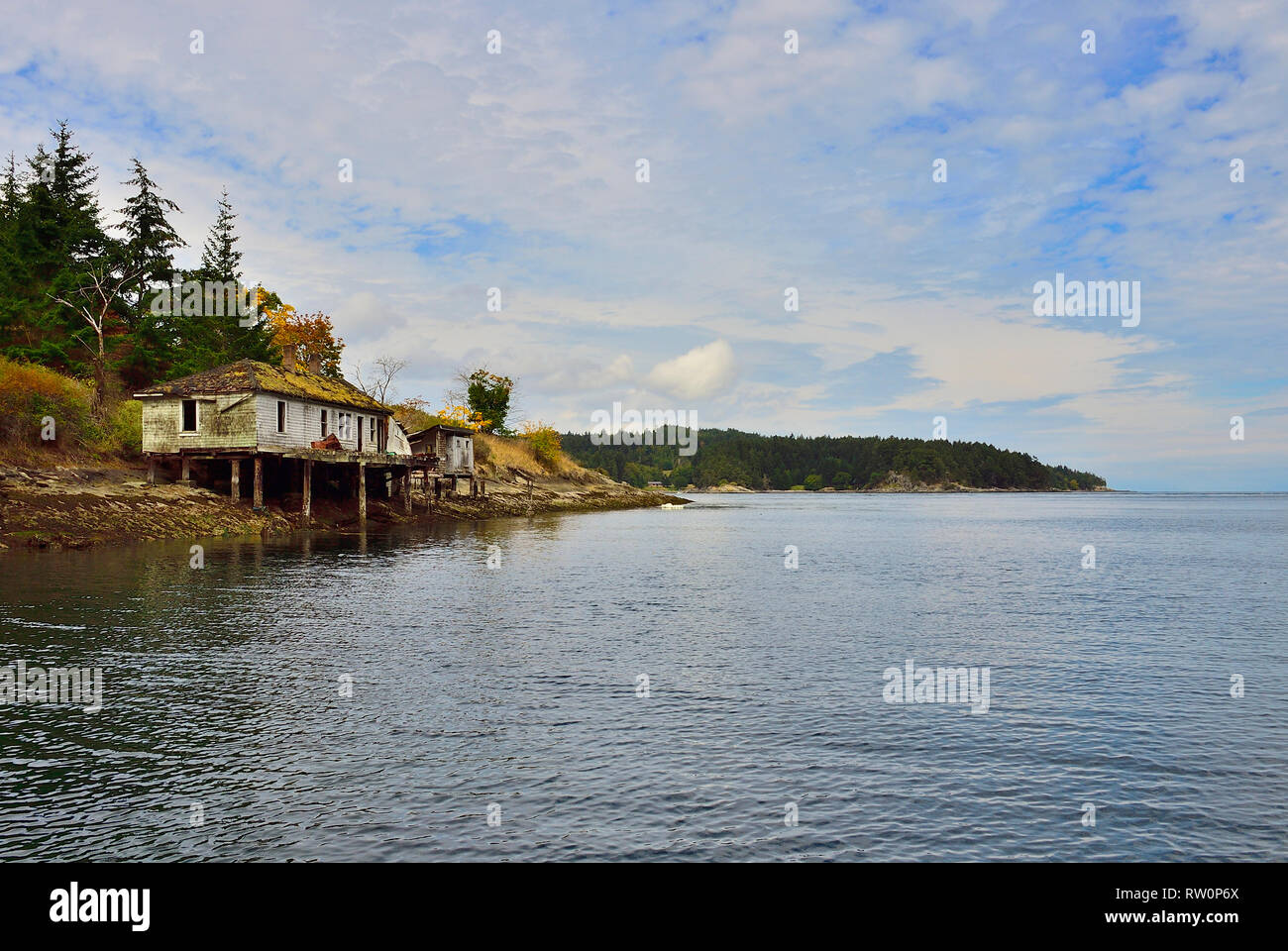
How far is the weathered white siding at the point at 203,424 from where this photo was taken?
164 ft

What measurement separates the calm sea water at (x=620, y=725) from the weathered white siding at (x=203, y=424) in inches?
780

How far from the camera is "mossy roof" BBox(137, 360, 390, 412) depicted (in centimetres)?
5009

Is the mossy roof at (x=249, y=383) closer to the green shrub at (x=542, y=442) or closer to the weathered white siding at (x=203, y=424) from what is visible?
the weathered white siding at (x=203, y=424)

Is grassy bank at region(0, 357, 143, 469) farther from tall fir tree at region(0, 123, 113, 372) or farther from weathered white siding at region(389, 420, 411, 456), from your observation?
weathered white siding at region(389, 420, 411, 456)

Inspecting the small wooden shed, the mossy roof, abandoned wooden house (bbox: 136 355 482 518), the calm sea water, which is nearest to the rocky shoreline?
abandoned wooden house (bbox: 136 355 482 518)

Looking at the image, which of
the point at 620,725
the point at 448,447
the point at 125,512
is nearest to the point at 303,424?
the point at 125,512

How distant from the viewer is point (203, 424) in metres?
50.4

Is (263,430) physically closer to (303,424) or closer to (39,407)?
(303,424)

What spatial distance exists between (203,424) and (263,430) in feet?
11.9

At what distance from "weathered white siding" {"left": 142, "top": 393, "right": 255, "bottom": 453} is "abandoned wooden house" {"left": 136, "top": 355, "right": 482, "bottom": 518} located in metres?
0.06
